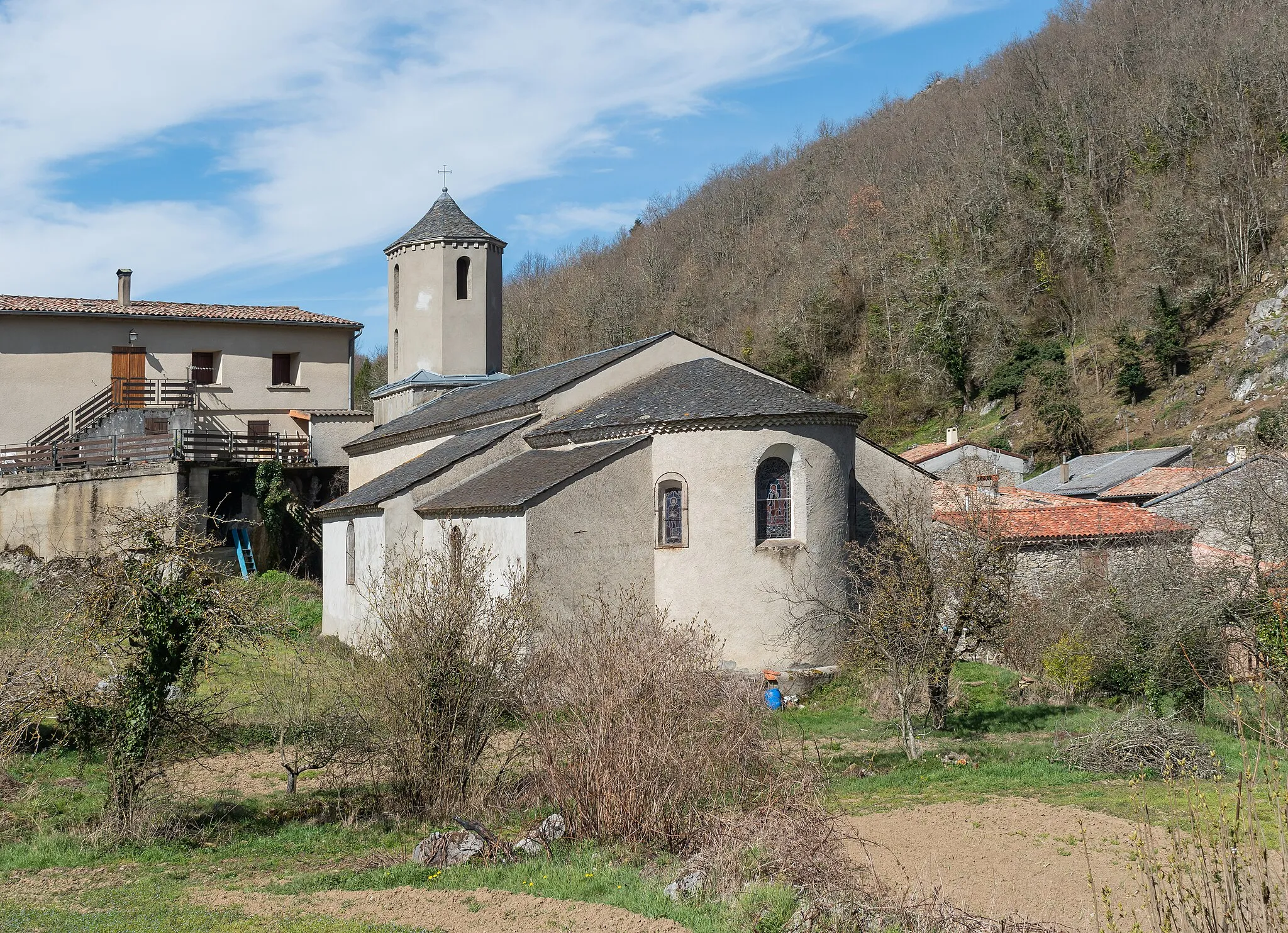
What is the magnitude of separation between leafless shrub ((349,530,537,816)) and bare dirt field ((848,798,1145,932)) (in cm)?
406

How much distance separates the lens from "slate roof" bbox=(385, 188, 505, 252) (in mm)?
30094

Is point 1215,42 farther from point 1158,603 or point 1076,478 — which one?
point 1158,603

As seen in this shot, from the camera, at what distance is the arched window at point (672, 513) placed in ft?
63.0

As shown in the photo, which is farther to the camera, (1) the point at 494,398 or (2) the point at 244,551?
(2) the point at 244,551

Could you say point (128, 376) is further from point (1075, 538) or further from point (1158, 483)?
point (1158, 483)

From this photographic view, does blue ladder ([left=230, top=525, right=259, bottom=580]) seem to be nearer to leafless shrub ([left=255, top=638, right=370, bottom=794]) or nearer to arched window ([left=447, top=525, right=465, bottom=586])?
arched window ([left=447, top=525, right=465, bottom=586])

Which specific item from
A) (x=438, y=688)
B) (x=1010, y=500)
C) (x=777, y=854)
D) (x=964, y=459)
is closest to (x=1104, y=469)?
(x=964, y=459)

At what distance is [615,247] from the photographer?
316 ft

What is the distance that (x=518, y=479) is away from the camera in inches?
770

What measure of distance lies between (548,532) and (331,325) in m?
22.2

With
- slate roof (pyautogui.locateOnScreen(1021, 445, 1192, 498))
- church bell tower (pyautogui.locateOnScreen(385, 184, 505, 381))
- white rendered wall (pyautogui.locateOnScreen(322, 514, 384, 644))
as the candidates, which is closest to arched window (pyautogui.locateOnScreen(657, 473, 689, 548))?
white rendered wall (pyautogui.locateOnScreen(322, 514, 384, 644))

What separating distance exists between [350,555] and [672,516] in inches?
328

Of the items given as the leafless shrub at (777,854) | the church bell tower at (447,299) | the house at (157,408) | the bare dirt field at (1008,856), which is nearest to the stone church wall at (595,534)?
the bare dirt field at (1008,856)

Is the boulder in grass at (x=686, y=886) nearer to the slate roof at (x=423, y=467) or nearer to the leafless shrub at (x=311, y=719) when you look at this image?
the leafless shrub at (x=311, y=719)
